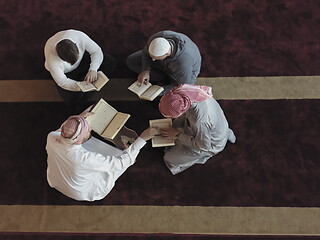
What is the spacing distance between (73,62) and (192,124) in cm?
117

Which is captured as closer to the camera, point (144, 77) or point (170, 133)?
point (170, 133)

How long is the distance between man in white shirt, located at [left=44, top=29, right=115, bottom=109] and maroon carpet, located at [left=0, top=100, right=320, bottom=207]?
0.42 m

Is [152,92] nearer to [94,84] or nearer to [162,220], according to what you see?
[94,84]

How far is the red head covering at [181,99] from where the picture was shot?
2373 millimetres

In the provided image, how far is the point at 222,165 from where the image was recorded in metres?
3.41

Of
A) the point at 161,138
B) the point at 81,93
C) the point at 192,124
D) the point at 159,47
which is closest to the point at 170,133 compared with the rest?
the point at 161,138

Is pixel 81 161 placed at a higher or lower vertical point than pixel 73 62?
lower

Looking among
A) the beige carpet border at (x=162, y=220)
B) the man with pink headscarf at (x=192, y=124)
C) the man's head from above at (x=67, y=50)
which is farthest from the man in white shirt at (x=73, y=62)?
the beige carpet border at (x=162, y=220)

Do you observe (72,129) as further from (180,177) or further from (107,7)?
(107,7)

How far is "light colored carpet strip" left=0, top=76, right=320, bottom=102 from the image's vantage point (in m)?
3.60

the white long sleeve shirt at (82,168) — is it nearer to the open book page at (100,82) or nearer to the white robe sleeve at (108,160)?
the white robe sleeve at (108,160)

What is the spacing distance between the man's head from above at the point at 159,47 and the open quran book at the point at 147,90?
0.44 metres

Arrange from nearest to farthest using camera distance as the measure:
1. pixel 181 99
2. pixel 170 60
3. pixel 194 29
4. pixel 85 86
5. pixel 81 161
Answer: pixel 181 99
pixel 81 161
pixel 170 60
pixel 85 86
pixel 194 29

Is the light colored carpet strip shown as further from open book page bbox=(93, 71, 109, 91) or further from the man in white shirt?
open book page bbox=(93, 71, 109, 91)
